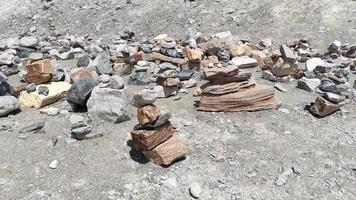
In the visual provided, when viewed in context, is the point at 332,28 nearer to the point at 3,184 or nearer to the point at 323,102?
the point at 323,102

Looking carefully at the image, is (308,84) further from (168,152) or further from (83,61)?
(83,61)

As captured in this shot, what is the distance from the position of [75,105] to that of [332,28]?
5692mm

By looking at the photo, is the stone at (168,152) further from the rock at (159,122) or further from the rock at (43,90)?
the rock at (43,90)

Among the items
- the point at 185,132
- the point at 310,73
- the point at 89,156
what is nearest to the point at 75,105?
the point at 89,156

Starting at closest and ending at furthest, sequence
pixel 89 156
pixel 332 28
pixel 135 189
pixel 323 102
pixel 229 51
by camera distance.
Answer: pixel 135 189 → pixel 89 156 → pixel 323 102 → pixel 229 51 → pixel 332 28

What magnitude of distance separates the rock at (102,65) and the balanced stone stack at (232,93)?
2070 millimetres

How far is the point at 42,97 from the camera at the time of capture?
6.18 m

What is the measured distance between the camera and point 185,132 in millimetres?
5465

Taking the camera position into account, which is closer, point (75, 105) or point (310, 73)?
point (75, 105)

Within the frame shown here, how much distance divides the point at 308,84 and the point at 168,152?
2.79 metres

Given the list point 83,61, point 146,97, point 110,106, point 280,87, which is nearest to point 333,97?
point 280,87

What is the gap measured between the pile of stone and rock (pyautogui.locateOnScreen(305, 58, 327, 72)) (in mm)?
3332

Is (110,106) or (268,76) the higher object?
(110,106)

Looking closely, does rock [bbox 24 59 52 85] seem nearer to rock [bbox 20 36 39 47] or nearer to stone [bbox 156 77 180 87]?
stone [bbox 156 77 180 87]
